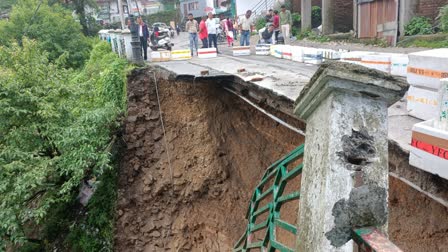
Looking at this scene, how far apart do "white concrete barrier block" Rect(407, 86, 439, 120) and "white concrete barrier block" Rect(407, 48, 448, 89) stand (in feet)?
0.35

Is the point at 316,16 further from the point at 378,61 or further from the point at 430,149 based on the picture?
the point at 430,149

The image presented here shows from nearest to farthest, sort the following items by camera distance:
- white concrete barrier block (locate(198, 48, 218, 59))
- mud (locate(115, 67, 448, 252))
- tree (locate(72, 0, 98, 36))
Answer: mud (locate(115, 67, 448, 252))
white concrete barrier block (locate(198, 48, 218, 59))
tree (locate(72, 0, 98, 36))

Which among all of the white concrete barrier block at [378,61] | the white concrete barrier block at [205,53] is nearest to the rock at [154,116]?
the white concrete barrier block at [205,53]

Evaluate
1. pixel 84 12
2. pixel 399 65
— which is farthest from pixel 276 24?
pixel 84 12

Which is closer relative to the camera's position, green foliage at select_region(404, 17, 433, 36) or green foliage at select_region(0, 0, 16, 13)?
green foliage at select_region(404, 17, 433, 36)

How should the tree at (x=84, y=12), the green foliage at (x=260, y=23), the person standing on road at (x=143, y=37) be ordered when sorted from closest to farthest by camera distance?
the person standing on road at (x=143, y=37)
the green foliage at (x=260, y=23)
the tree at (x=84, y=12)

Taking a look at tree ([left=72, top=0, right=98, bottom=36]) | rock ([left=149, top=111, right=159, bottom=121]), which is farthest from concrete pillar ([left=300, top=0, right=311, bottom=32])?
tree ([left=72, top=0, right=98, bottom=36])

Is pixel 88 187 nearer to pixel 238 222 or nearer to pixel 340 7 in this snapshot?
pixel 238 222

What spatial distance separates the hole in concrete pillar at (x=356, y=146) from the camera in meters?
1.64

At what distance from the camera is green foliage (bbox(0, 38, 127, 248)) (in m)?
7.38

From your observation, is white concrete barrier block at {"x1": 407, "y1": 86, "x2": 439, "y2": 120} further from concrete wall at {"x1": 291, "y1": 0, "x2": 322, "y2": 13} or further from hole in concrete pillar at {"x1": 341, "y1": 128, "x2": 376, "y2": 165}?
concrete wall at {"x1": 291, "y1": 0, "x2": 322, "y2": 13}

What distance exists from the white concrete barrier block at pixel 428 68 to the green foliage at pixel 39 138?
6.17 meters

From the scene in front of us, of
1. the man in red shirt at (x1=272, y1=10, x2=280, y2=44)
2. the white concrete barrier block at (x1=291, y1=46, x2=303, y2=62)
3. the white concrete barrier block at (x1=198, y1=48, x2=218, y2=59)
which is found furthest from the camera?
the man in red shirt at (x1=272, y1=10, x2=280, y2=44)

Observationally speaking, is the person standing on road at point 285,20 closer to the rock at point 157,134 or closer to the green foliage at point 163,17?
the rock at point 157,134
